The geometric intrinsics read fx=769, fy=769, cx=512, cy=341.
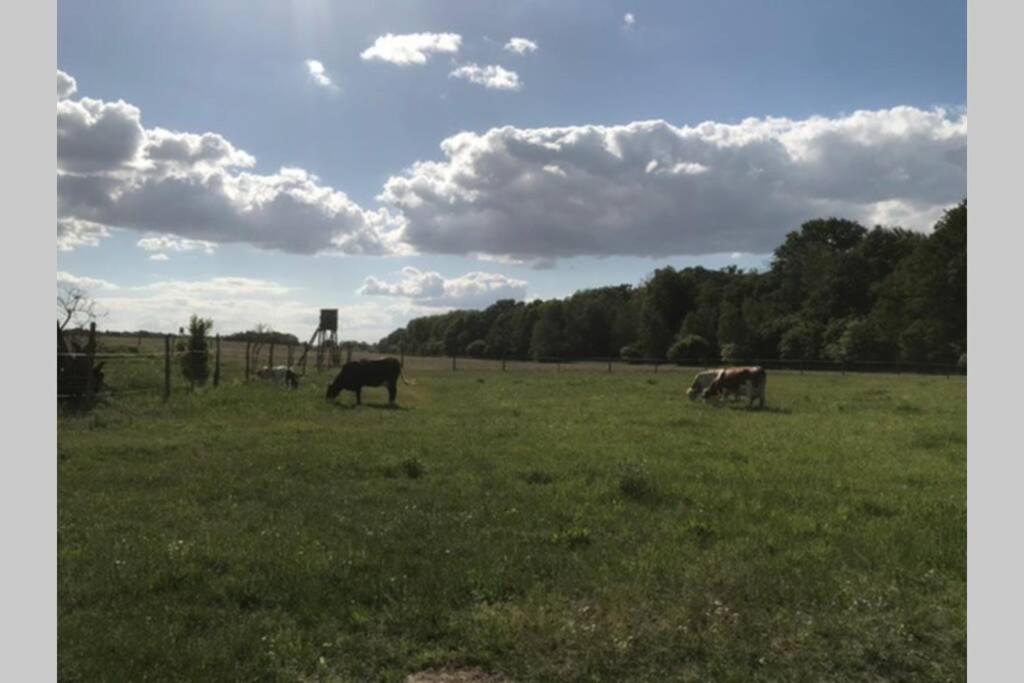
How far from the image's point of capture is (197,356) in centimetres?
2717

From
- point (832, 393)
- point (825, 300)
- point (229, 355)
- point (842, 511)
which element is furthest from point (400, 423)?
point (825, 300)

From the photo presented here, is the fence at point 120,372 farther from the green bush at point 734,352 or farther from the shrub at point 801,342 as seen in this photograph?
the shrub at point 801,342

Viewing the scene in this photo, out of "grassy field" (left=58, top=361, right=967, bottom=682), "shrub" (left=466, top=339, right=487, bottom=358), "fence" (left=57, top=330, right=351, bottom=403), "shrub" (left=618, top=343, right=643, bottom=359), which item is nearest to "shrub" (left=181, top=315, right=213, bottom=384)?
"fence" (left=57, top=330, right=351, bottom=403)

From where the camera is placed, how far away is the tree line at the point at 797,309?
64.7 meters

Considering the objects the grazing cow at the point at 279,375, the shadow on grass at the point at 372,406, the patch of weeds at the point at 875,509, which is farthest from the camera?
the grazing cow at the point at 279,375

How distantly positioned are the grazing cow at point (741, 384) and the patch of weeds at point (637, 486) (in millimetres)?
14746

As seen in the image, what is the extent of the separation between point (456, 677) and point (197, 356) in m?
25.0

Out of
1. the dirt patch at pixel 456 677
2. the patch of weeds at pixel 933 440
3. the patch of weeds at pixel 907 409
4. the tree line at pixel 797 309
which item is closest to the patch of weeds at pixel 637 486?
the dirt patch at pixel 456 677

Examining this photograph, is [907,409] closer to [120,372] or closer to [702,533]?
[702,533]

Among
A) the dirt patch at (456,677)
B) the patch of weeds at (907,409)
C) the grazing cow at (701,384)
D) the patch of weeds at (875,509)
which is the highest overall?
the grazing cow at (701,384)

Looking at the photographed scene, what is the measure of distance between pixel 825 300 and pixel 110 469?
83458mm

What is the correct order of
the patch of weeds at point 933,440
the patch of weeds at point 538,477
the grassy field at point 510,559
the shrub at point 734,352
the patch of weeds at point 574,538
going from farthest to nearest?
the shrub at point 734,352
the patch of weeds at point 933,440
the patch of weeds at point 538,477
the patch of weeds at point 574,538
the grassy field at point 510,559

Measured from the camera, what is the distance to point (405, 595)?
232 inches

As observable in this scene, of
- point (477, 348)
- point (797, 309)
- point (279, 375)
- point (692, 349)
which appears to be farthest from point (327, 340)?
point (477, 348)
